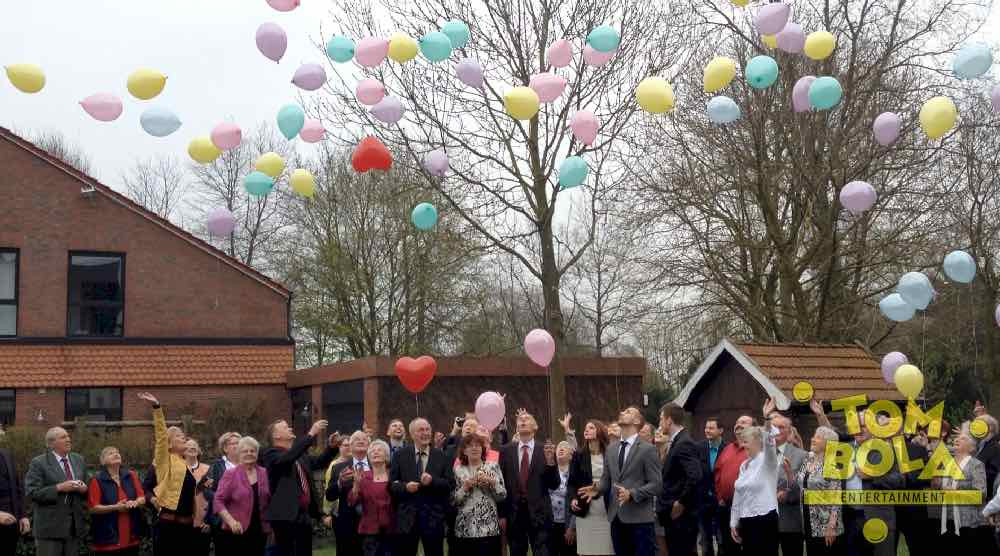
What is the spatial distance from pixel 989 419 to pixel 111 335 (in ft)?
63.7

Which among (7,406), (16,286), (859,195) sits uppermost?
(16,286)

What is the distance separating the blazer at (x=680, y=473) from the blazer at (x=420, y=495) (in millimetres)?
2025

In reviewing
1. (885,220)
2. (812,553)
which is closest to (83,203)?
(885,220)

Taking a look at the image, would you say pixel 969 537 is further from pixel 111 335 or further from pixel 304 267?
pixel 304 267

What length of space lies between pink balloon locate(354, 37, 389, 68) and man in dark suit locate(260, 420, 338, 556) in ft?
16.8

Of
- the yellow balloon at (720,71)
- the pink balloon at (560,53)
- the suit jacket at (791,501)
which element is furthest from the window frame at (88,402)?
the suit jacket at (791,501)

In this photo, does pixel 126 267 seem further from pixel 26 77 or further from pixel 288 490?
pixel 288 490

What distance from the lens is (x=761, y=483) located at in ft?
32.4

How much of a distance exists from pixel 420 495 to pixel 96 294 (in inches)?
675

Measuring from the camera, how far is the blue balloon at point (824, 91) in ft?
43.5

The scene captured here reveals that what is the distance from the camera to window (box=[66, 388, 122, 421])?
2435cm

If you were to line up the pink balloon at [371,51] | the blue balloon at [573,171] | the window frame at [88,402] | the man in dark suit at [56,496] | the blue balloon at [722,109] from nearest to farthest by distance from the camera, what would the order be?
the man in dark suit at [56,496] → the pink balloon at [371,51] → the blue balloon at [722,109] → the blue balloon at [573,171] → the window frame at [88,402]

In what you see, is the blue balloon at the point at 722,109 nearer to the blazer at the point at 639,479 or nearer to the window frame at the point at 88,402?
the blazer at the point at 639,479

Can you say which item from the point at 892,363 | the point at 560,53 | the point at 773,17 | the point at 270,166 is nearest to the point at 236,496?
the point at 270,166
